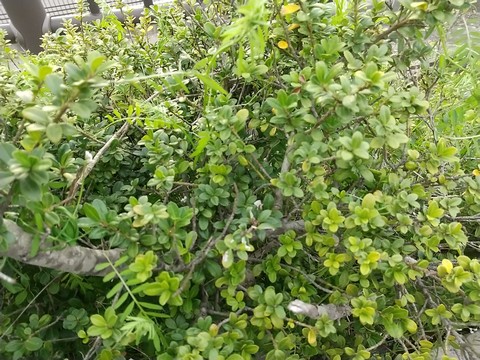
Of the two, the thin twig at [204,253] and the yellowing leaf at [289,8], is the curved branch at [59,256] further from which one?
the yellowing leaf at [289,8]

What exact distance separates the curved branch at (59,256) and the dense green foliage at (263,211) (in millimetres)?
13

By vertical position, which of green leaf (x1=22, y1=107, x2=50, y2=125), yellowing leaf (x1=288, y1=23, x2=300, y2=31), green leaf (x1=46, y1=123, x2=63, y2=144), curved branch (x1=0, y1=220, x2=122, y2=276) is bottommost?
curved branch (x1=0, y1=220, x2=122, y2=276)

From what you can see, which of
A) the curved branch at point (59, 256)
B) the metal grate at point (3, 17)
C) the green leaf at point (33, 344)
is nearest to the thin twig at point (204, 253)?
the curved branch at point (59, 256)

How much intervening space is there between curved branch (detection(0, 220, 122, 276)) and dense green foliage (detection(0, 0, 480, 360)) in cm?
1

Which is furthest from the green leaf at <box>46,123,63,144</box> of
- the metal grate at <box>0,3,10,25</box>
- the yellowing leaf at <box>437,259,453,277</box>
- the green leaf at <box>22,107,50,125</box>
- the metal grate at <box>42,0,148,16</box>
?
the metal grate at <box>0,3,10,25</box>

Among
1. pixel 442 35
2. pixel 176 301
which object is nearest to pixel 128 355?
pixel 176 301

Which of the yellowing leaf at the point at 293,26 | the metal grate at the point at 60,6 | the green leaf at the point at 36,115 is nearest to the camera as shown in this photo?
the green leaf at the point at 36,115

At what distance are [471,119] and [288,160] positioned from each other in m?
0.58

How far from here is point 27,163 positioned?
0.45 m

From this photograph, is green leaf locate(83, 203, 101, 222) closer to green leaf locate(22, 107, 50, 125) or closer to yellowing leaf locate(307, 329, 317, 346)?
green leaf locate(22, 107, 50, 125)

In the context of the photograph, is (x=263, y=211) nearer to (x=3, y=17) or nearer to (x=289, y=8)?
(x=289, y=8)

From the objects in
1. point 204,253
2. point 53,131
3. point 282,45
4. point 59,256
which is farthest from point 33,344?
point 282,45

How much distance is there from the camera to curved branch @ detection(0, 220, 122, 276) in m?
0.54

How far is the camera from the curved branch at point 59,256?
1.78ft
